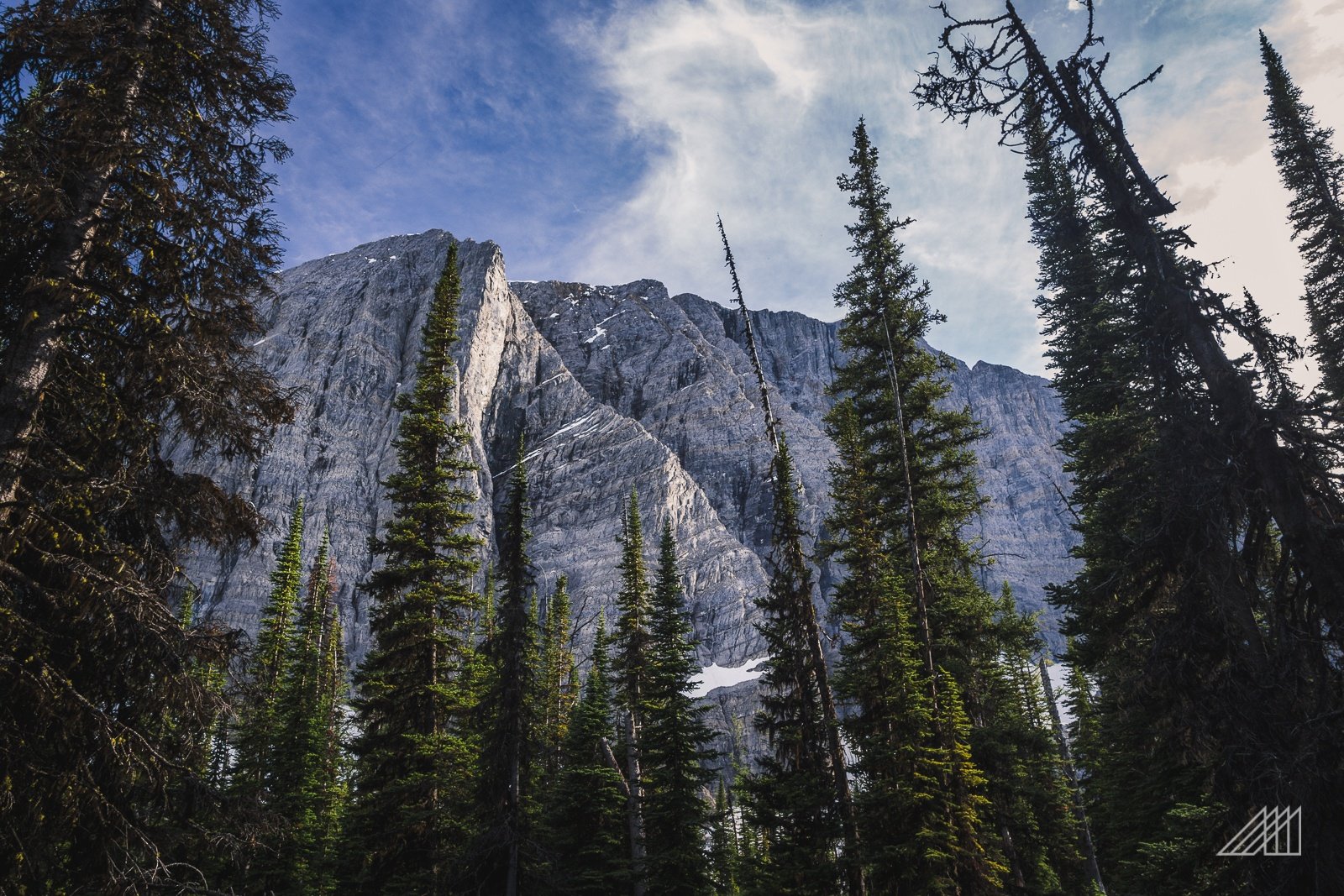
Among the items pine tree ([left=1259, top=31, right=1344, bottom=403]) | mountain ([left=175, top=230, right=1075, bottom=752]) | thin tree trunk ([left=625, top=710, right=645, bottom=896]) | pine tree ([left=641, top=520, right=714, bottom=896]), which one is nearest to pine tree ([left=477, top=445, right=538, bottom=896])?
thin tree trunk ([left=625, top=710, right=645, bottom=896])

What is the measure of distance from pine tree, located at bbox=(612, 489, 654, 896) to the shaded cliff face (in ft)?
214

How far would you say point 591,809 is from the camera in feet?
72.8

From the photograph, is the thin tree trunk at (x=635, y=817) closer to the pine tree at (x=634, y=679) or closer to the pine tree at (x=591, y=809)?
the pine tree at (x=634, y=679)

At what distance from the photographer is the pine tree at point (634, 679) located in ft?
65.1

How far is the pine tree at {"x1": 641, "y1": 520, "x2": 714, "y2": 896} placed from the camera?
59.4 feet

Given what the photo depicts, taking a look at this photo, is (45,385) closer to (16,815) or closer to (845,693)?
(16,815)

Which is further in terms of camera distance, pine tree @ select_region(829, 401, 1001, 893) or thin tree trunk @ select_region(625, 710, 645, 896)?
thin tree trunk @ select_region(625, 710, 645, 896)

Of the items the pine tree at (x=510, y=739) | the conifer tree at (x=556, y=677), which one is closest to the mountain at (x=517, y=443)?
the conifer tree at (x=556, y=677)

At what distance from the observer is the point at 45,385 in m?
6.11

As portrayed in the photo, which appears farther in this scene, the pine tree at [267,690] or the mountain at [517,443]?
the mountain at [517,443]

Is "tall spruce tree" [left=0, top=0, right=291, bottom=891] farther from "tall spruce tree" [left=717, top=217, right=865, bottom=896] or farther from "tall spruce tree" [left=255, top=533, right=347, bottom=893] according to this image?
"tall spruce tree" [left=255, top=533, right=347, bottom=893]

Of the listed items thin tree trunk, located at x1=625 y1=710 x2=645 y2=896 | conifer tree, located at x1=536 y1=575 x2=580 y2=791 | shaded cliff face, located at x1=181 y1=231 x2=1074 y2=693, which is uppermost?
shaded cliff face, located at x1=181 y1=231 x2=1074 y2=693

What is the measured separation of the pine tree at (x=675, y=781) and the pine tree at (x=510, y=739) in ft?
12.6

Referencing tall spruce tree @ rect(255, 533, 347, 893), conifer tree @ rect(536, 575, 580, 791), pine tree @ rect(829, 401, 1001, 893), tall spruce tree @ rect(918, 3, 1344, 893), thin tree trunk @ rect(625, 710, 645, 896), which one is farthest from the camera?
conifer tree @ rect(536, 575, 580, 791)
